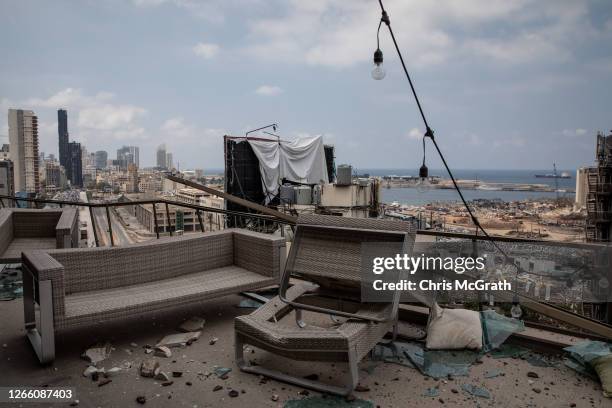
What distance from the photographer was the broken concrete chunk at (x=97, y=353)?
2.71 metres

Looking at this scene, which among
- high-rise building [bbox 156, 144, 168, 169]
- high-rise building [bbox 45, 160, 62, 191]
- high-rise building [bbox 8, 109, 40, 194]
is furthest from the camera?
high-rise building [bbox 156, 144, 168, 169]

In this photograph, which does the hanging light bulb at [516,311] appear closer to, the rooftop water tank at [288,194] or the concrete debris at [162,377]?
the concrete debris at [162,377]

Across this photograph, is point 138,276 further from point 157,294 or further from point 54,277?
point 54,277

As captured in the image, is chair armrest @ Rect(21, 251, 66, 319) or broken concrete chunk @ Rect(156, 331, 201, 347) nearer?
chair armrest @ Rect(21, 251, 66, 319)

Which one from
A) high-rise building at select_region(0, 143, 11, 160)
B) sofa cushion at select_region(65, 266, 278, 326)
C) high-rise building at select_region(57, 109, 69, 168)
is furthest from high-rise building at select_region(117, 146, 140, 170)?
sofa cushion at select_region(65, 266, 278, 326)

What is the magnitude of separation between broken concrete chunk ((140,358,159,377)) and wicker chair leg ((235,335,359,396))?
481mm

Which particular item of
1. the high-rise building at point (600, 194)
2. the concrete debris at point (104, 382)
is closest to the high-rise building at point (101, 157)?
the high-rise building at point (600, 194)

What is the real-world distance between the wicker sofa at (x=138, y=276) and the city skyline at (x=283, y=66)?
1841 mm

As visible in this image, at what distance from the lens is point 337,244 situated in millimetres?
3010

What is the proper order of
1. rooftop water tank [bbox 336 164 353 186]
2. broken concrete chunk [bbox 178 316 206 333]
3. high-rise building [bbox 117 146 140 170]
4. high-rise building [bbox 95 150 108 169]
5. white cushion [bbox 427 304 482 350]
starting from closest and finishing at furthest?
white cushion [bbox 427 304 482 350]
broken concrete chunk [bbox 178 316 206 333]
rooftop water tank [bbox 336 164 353 186]
high-rise building [bbox 95 150 108 169]
high-rise building [bbox 117 146 140 170]

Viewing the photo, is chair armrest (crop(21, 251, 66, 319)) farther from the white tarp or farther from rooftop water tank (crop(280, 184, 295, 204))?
the white tarp

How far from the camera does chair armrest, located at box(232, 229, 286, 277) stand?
3.52 metres

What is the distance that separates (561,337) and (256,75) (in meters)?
46.5

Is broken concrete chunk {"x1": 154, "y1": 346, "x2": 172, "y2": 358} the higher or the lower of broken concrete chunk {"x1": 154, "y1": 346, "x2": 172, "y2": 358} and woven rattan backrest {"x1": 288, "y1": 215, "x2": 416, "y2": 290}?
the lower
